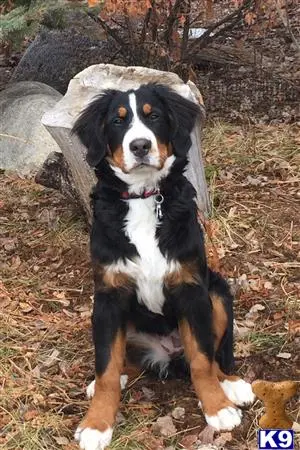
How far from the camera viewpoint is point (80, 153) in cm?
514

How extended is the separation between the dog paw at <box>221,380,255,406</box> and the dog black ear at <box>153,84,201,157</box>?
1.15 meters

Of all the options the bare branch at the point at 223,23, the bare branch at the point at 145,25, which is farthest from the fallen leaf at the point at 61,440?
the bare branch at the point at 223,23

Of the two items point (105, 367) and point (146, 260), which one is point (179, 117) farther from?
point (105, 367)

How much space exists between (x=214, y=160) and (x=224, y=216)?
3.50ft

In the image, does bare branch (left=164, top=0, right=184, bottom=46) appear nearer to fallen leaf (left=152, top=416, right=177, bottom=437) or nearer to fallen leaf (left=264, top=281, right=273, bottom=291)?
fallen leaf (left=264, top=281, right=273, bottom=291)

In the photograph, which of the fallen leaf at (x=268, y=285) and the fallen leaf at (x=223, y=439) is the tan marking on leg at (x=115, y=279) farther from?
the fallen leaf at (x=268, y=285)

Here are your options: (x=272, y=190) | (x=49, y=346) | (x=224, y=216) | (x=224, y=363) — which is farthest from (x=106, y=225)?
(x=272, y=190)

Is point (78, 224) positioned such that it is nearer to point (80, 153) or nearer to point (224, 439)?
point (80, 153)

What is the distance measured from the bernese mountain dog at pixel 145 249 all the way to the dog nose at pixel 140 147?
0.06 meters

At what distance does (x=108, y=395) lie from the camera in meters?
3.46

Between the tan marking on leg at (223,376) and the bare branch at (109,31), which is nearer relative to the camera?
the tan marking on leg at (223,376)

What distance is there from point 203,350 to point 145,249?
0.53 m

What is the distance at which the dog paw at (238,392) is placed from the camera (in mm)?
3648

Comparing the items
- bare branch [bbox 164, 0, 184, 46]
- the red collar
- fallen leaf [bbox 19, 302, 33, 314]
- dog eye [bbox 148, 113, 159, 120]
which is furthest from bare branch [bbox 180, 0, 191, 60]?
the red collar
